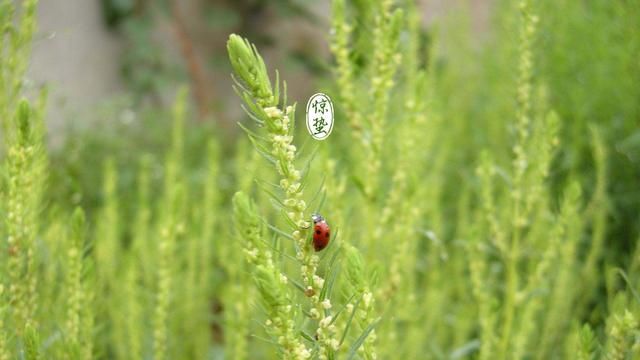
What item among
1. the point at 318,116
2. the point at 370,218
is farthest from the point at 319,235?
the point at 370,218

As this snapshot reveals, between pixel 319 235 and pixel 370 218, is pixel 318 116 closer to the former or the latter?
pixel 319 235

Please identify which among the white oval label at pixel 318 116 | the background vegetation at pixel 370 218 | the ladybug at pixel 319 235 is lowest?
the background vegetation at pixel 370 218

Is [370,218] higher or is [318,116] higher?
[318,116]

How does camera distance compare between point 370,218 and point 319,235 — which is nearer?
point 319,235

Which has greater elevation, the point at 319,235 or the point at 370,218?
the point at 319,235

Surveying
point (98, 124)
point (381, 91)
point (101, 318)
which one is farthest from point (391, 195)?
point (98, 124)

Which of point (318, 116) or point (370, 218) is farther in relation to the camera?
point (370, 218)
